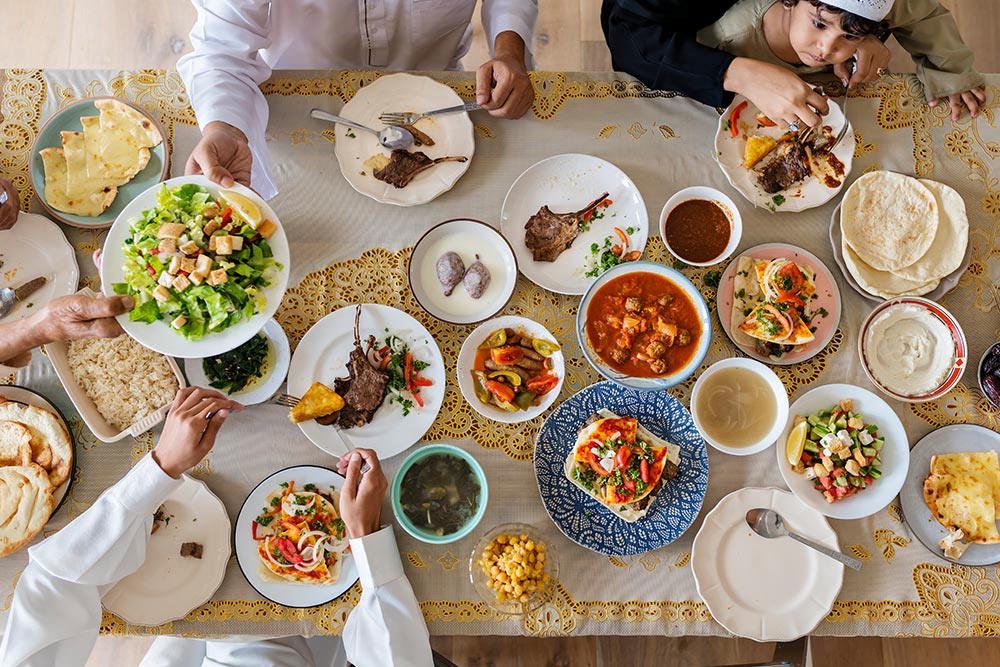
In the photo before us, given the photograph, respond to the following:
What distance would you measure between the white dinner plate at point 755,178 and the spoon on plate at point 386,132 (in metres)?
1.15

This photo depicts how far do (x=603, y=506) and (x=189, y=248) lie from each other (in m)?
1.56

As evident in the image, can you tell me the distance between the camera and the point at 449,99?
2516mm

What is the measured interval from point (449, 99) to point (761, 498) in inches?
72.4

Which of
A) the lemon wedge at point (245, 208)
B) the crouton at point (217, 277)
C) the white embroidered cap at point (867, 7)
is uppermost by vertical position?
the white embroidered cap at point (867, 7)

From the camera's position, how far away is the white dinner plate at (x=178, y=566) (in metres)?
2.16

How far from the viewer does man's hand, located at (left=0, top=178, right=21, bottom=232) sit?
227 cm

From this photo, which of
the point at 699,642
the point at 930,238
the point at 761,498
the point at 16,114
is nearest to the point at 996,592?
the point at 761,498

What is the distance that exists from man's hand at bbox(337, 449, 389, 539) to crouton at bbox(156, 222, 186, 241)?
34.1 inches

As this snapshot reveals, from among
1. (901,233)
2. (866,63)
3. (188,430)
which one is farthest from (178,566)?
(866,63)

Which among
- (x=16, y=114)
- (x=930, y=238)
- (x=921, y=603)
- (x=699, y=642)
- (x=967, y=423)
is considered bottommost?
(x=699, y=642)

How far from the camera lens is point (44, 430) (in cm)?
221

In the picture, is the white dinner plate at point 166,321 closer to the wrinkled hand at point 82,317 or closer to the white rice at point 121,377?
the wrinkled hand at point 82,317

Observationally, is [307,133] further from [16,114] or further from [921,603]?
[921,603]

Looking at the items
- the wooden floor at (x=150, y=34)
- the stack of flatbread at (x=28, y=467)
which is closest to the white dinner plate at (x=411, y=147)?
the stack of flatbread at (x=28, y=467)
